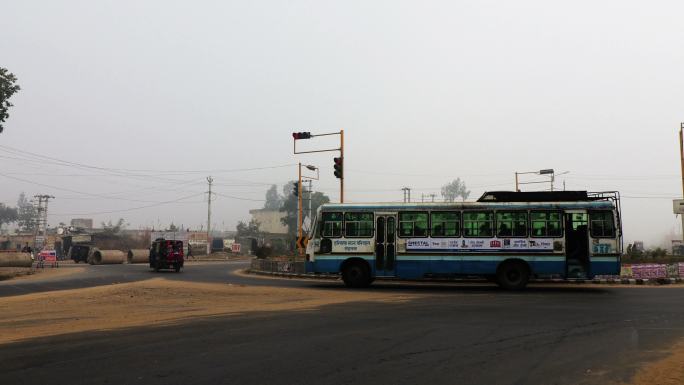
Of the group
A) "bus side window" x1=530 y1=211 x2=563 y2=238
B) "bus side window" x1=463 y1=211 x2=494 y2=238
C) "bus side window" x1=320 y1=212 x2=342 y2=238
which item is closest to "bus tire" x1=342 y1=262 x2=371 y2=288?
"bus side window" x1=320 y1=212 x2=342 y2=238

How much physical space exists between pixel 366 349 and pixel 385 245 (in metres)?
12.0

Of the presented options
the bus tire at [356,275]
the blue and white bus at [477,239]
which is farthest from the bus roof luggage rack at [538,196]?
the bus tire at [356,275]

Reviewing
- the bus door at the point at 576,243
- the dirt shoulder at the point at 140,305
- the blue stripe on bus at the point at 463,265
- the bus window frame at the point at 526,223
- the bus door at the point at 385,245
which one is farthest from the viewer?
the bus door at the point at 385,245

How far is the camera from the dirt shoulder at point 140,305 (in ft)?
33.4

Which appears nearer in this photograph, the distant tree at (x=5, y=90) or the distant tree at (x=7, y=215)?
the distant tree at (x=5, y=90)

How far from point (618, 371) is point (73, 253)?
190 feet

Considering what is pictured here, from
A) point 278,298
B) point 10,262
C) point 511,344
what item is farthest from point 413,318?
point 10,262

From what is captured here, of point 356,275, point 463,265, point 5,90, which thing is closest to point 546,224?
point 463,265

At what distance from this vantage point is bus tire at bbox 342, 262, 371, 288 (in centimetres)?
1969

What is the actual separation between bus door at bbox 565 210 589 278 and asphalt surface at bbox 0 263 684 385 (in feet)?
19.3

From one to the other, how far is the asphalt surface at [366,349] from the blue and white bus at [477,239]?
5.99 meters

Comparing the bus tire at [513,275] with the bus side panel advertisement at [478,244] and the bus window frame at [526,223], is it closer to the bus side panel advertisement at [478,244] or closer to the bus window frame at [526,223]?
the bus side panel advertisement at [478,244]

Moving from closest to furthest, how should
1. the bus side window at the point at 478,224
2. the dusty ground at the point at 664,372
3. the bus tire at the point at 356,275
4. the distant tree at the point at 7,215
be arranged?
the dusty ground at the point at 664,372, the bus side window at the point at 478,224, the bus tire at the point at 356,275, the distant tree at the point at 7,215

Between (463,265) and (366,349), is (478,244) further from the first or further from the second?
(366,349)
